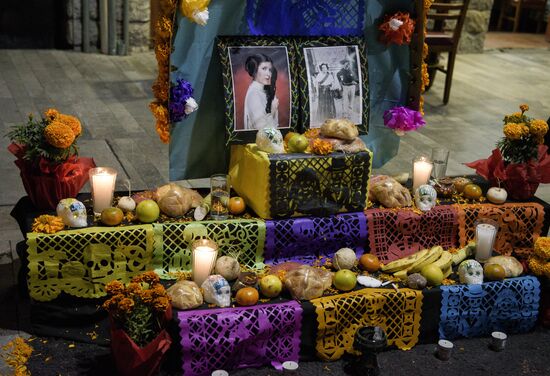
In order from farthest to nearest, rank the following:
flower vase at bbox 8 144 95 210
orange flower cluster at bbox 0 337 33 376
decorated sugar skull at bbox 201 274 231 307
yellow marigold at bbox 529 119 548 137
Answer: yellow marigold at bbox 529 119 548 137 < flower vase at bbox 8 144 95 210 < decorated sugar skull at bbox 201 274 231 307 < orange flower cluster at bbox 0 337 33 376

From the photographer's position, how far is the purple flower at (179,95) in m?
3.74

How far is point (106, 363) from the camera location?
128 inches

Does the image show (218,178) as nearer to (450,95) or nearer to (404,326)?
(404,326)

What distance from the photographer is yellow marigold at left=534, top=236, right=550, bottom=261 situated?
12.1 ft

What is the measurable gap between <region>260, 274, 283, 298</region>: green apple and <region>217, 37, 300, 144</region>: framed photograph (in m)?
0.82

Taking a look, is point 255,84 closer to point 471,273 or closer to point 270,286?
point 270,286

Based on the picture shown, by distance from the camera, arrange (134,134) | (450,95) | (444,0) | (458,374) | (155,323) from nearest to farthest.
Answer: (155,323), (458,374), (134,134), (450,95), (444,0)

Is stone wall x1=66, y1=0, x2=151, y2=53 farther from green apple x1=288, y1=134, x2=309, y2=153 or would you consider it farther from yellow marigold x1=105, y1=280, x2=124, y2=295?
yellow marigold x1=105, y1=280, x2=124, y2=295

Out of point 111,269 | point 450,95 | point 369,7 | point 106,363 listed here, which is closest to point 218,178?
point 111,269

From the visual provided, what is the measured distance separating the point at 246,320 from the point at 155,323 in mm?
383

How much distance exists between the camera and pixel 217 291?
10.8ft

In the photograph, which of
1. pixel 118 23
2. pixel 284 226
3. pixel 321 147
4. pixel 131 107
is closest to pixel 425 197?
pixel 321 147

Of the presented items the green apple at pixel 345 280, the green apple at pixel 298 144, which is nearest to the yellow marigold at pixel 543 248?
the green apple at pixel 345 280

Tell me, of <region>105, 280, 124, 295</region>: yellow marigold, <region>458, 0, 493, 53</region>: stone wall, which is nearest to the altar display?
<region>105, 280, 124, 295</region>: yellow marigold
